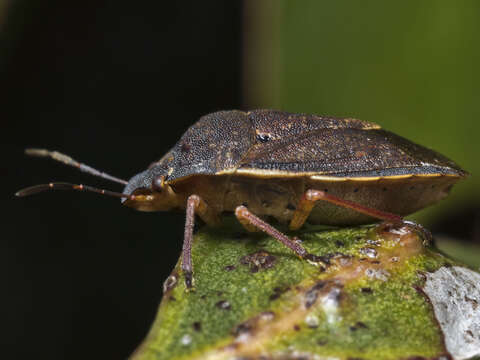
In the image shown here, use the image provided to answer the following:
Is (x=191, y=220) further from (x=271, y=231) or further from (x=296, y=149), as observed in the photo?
(x=296, y=149)

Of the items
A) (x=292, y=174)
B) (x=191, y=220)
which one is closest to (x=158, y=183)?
(x=191, y=220)

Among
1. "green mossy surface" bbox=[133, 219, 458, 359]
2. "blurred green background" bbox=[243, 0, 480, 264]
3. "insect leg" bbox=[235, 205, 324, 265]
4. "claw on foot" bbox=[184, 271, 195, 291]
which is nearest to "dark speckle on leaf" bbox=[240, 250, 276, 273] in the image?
"green mossy surface" bbox=[133, 219, 458, 359]

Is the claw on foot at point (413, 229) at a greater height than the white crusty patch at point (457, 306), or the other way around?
the claw on foot at point (413, 229)

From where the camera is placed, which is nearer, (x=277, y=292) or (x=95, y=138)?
(x=277, y=292)

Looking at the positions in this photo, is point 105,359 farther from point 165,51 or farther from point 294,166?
point 165,51

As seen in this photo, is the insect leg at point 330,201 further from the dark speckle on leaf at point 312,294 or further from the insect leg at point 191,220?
the dark speckle on leaf at point 312,294

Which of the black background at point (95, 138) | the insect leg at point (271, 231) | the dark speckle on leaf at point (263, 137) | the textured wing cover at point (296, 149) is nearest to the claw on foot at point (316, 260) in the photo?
the insect leg at point (271, 231)
